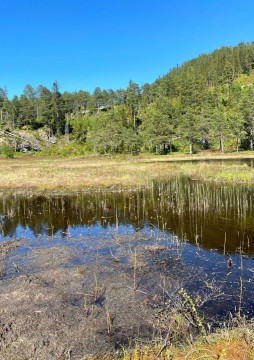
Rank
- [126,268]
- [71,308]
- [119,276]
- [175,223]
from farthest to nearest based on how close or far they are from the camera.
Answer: [175,223]
[126,268]
[119,276]
[71,308]

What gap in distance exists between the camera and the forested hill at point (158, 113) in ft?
333

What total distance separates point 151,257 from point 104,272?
2634mm

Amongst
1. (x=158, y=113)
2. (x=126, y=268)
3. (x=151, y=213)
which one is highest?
(x=158, y=113)

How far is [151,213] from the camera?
894 inches

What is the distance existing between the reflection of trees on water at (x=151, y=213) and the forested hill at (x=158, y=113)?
71.2 metres

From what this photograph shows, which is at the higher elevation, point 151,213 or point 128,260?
point 151,213

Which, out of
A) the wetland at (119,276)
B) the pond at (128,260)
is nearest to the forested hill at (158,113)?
the pond at (128,260)

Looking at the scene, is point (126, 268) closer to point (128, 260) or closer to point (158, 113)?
point (128, 260)

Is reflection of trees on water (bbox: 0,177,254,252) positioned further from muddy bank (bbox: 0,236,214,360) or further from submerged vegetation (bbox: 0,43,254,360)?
muddy bank (bbox: 0,236,214,360)

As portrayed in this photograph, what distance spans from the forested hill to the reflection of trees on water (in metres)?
71.2

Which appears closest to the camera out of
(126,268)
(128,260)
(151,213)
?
(126,268)

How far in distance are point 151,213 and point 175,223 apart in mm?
3333

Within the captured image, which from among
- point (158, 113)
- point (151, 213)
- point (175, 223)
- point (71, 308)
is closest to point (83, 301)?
point (71, 308)

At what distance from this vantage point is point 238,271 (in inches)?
469
